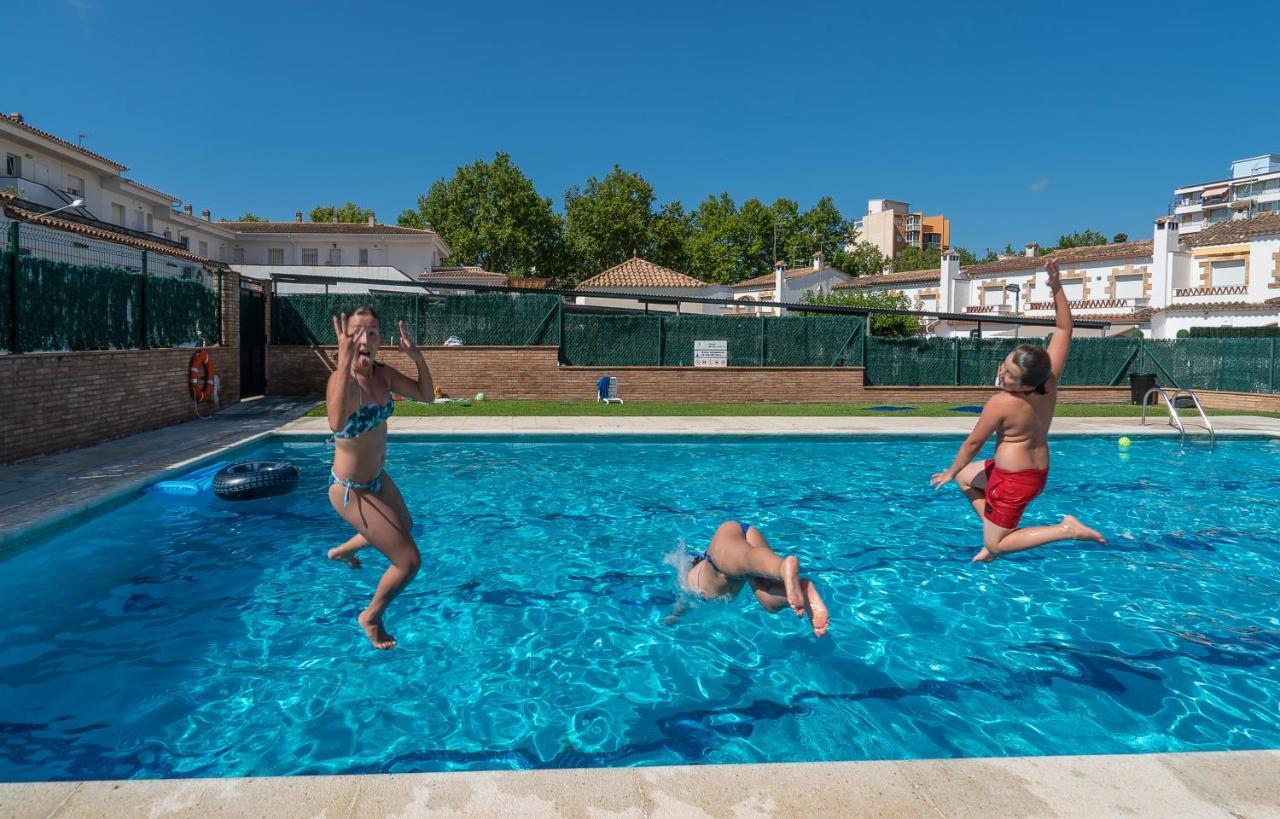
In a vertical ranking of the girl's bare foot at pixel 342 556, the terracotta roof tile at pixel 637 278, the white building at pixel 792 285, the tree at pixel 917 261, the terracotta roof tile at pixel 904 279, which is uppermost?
the tree at pixel 917 261

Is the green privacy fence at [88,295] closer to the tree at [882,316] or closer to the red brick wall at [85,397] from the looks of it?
the red brick wall at [85,397]

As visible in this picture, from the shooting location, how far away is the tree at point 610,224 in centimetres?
6944

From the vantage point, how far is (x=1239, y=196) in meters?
95.1

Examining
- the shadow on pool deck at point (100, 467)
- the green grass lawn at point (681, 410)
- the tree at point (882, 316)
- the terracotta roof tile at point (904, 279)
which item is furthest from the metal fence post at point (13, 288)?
the terracotta roof tile at point (904, 279)

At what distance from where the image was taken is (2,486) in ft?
31.5

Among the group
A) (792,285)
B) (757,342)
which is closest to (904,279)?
(792,285)

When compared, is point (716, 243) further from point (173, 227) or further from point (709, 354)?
point (709, 354)

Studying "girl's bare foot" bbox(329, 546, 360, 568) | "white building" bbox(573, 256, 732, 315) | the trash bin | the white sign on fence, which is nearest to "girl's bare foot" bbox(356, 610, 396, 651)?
"girl's bare foot" bbox(329, 546, 360, 568)

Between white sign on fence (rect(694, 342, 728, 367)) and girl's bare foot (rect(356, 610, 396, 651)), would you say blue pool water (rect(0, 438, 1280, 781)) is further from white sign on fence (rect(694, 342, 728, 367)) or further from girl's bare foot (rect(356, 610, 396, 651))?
white sign on fence (rect(694, 342, 728, 367))

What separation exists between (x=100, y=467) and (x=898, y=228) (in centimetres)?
13051

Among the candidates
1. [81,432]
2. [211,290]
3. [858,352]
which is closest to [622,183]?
[858,352]

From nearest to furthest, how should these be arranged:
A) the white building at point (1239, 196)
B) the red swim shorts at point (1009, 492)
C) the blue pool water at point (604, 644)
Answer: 1. the blue pool water at point (604, 644)
2. the red swim shorts at point (1009, 492)
3. the white building at point (1239, 196)

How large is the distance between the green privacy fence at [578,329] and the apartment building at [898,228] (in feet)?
307

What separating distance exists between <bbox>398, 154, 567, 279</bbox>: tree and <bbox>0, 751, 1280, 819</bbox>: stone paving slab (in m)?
66.3
